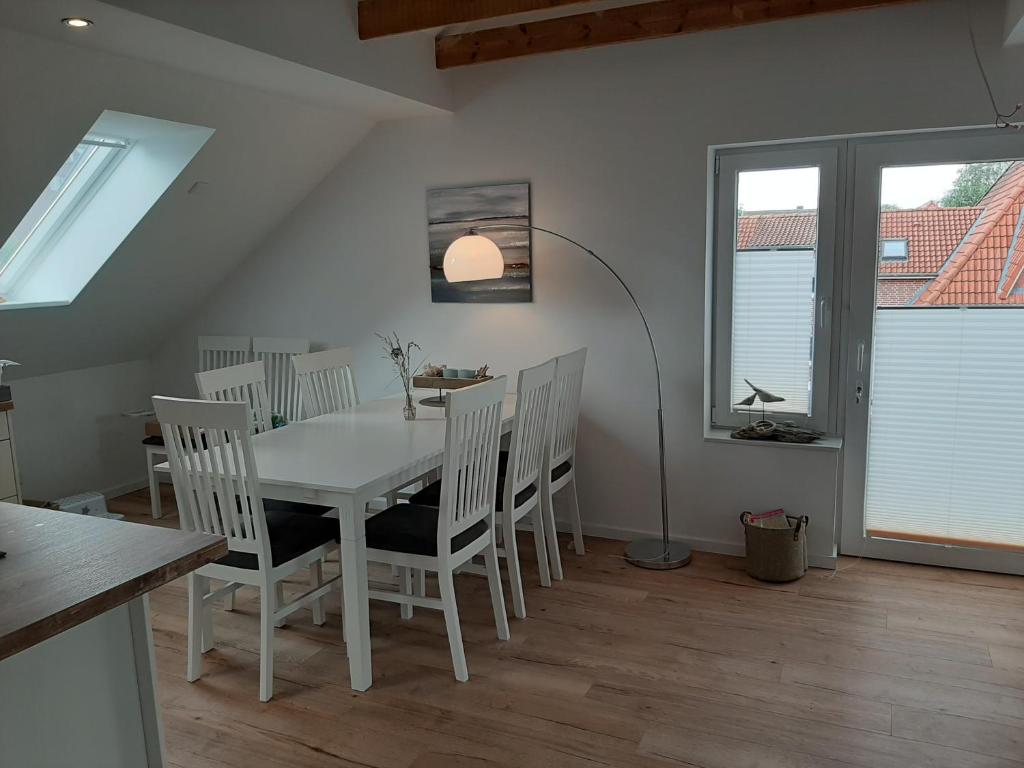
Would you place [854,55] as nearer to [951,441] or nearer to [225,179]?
[951,441]

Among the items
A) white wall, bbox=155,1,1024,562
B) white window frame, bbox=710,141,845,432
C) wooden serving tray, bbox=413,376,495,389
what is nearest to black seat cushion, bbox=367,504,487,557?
wooden serving tray, bbox=413,376,495,389

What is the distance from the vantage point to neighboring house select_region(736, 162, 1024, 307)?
11.5 feet

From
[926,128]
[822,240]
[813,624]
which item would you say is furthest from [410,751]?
[926,128]

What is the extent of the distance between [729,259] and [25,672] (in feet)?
11.0

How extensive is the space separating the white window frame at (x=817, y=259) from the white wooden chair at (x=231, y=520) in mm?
2110

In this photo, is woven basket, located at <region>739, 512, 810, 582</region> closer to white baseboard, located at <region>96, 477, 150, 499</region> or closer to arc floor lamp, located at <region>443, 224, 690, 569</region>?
arc floor lamp, located at <region>443, 224, 690, 569</region>

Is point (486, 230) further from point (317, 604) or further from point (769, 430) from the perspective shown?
point (317, 604)

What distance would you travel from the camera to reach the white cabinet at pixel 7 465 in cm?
386

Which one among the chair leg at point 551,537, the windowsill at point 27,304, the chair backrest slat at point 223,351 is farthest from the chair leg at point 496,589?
the windowsill at point 27,304

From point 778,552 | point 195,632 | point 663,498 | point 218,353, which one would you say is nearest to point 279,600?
point 195,632

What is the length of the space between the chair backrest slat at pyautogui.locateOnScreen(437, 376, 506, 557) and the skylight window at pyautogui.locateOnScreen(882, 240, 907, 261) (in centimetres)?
192

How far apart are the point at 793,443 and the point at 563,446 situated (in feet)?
3.49

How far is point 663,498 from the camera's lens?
4008mm

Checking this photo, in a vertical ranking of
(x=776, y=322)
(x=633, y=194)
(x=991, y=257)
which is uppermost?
(x=633, y=194)
